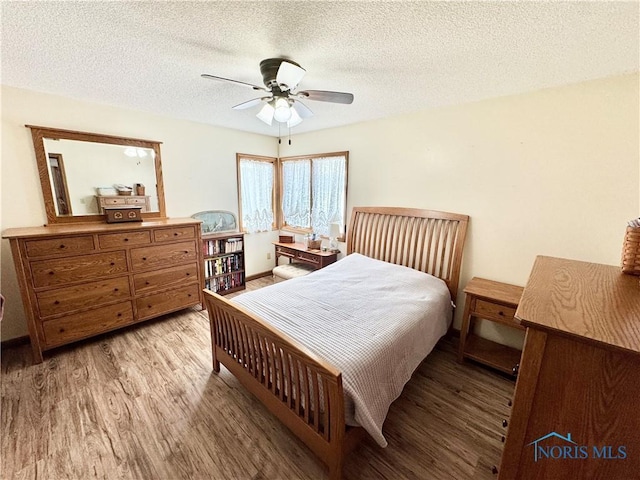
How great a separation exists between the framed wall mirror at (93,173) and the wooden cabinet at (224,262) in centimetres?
79

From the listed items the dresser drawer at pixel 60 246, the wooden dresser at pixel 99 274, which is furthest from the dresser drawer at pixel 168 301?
the dresser drawer at pixel 60 246

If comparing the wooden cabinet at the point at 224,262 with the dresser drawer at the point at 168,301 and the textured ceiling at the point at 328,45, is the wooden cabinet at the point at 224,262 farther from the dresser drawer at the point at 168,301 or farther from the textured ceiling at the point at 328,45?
the textured ceiling at the point at 328,45

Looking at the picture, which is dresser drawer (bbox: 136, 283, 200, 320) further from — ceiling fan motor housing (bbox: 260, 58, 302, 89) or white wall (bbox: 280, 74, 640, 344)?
white wall (bbox: 280, 74, 640, 344)

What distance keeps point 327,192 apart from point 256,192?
124cm

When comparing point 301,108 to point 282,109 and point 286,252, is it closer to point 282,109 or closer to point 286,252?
point 282,109

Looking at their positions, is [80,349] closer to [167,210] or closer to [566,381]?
[167,210]

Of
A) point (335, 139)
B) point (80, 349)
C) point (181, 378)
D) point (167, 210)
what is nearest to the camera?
point (181, 378)

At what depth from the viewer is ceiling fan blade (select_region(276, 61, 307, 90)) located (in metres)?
1.53

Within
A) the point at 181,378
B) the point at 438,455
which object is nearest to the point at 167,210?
the point at 181,378

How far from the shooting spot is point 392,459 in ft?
4.93

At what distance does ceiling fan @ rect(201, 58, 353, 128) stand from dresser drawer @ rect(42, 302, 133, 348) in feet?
7.83

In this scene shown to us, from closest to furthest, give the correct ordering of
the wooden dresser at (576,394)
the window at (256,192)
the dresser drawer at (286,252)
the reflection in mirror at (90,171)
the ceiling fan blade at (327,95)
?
the wooden dresser at (576,394) < the ceiling fan blade at (327,95) < the reflection in mirror at (90,171) < the dresser drawer at (286,252) < the window at (256,192)

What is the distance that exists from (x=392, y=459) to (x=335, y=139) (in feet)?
11.2

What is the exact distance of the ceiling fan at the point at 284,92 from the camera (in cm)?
159
